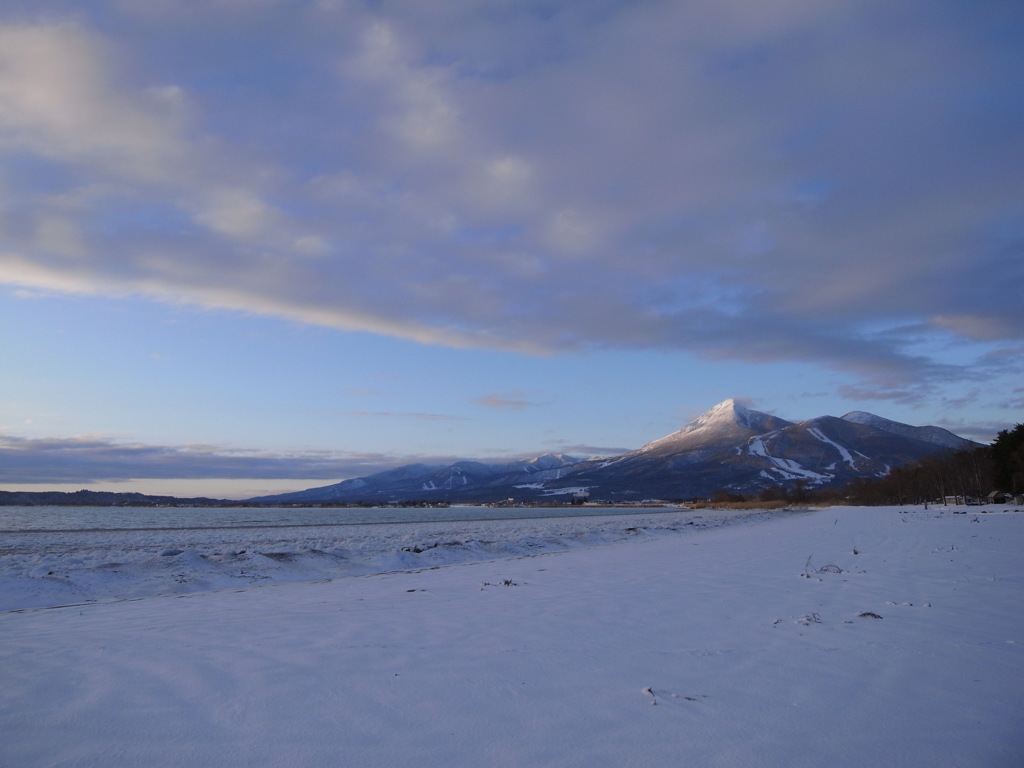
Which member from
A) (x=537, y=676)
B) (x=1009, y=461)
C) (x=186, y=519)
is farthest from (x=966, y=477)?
(x=186, y=519)

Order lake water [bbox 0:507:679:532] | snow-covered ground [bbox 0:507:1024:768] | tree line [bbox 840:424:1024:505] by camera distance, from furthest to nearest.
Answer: tree line [bbox 840:424:1024:505], lake water [bbox 0:507:679:532], snow-covered ground [bbox 0:507:1024:768]

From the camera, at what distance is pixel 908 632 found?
722 centimetres

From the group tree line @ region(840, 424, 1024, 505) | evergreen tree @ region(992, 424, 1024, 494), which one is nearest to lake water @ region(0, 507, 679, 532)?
tree line @ region(840, 424, 1024, 505)

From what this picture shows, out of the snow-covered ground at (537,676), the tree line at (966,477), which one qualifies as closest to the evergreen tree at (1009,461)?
the tree line at (966,477)

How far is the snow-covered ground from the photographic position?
163 inches

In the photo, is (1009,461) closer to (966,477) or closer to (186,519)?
(966,477)

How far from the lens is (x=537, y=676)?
5773mm

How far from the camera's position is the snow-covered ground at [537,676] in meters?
4.15

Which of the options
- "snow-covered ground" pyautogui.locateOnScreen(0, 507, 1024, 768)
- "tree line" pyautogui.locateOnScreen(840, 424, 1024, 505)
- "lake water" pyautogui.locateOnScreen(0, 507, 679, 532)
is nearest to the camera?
"snow-covered ground" pyautogui.locateOnScreen(0, 507, 1024, 768)

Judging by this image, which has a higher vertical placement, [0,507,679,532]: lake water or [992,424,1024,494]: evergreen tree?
[992,424,1024,494]: evergreen tree

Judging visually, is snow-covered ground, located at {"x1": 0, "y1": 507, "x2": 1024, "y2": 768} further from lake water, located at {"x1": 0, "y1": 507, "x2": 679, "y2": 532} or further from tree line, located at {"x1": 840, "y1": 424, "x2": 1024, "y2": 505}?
tree line, located at {"x1": 840, "y1": 424, "x2": 1024, "y2": 505}

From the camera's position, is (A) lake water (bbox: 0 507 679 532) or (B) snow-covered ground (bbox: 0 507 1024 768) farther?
(A) lake water (bbox: 0 507 679 532)

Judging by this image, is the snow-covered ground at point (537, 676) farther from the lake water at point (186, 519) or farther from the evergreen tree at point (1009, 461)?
the evergreen tree at point (1009, 461)

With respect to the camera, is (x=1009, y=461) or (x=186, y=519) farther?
(x=186, y=519)
